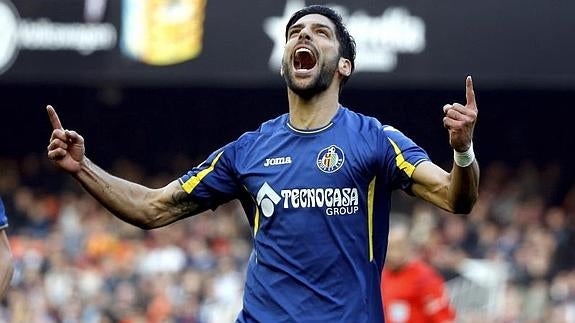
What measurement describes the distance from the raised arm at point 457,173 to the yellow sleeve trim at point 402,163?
22 mm

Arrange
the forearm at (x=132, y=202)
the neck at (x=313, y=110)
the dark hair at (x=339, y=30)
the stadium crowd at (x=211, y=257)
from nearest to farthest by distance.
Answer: the neck at (x=313, y=110)
the dark hair at (x=339, y=30)
the forearm at (x=132, y=202)
the stadium crowd at (x=211, y=257)

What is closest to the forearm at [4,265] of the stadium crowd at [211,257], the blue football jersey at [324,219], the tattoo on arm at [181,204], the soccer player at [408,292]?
the tattoo on arm at [181,204]

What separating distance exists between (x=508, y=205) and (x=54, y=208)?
5.49 meters

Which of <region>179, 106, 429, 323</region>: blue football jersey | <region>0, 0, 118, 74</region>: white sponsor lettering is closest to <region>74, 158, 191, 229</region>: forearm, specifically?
<region>179, 106, 429, 323</region>: blue football jersey

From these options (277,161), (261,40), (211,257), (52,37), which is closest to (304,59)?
(277,161)

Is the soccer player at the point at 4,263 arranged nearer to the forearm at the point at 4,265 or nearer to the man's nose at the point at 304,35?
the forearm at the point at 4,265

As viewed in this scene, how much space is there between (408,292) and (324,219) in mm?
4848

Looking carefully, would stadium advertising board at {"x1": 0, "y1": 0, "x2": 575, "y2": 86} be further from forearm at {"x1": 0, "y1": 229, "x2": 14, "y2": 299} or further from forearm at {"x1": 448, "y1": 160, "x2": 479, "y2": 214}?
forearm at {"x1": 448, "y1": 160, "x2": 479, "y2": 214}

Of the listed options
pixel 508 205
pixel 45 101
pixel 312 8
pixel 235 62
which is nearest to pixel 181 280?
pixel 235 62

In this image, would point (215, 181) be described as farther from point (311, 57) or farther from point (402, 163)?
point (402, 163)

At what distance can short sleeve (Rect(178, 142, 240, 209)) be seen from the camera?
5.87 meters

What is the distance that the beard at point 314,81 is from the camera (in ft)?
18.7

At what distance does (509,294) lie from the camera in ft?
48.7

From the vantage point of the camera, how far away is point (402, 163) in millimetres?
5535
